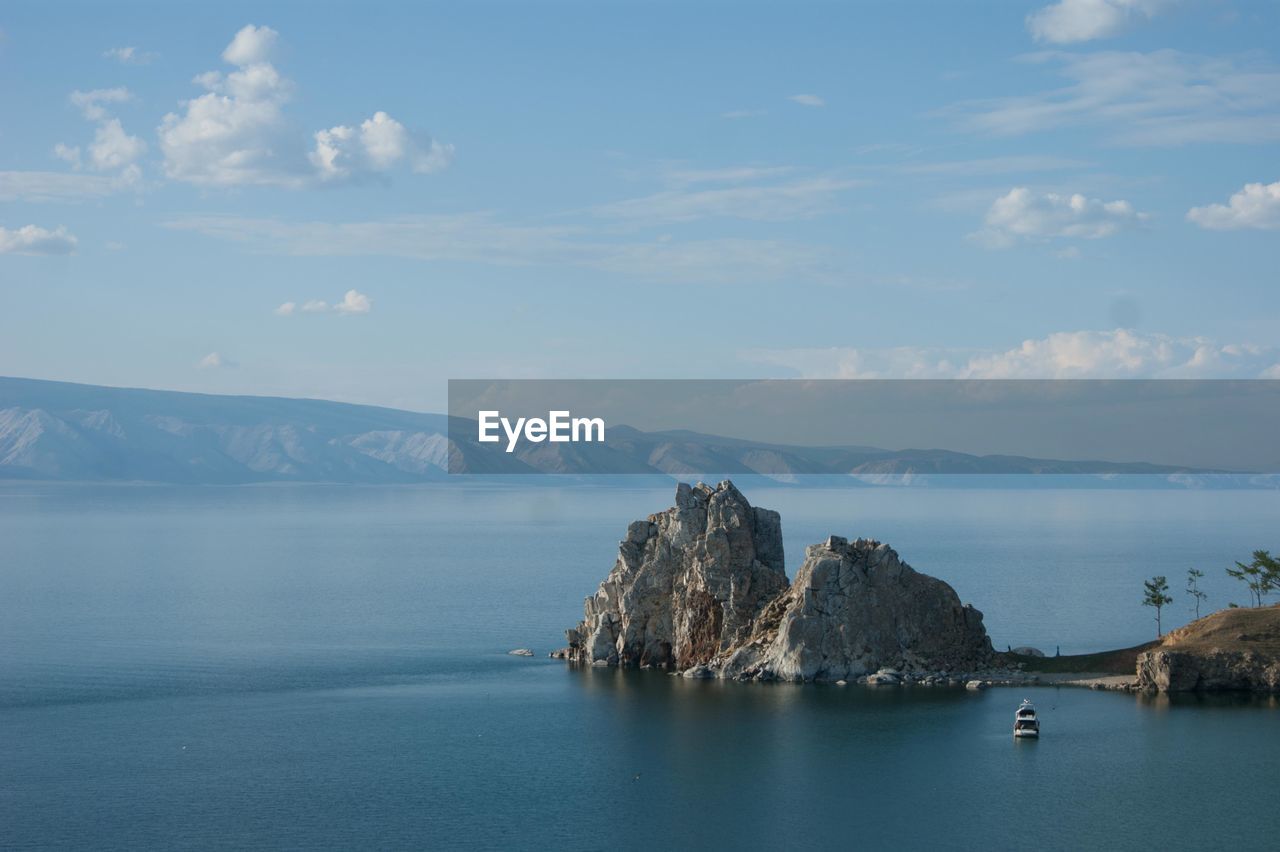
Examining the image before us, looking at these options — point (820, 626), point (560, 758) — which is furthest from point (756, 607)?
point (560, 758)

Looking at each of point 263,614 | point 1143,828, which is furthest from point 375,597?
point 1143,828

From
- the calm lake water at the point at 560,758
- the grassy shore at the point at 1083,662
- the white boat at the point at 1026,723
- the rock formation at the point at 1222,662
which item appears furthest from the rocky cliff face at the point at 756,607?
the white boat at the point at 1026,723

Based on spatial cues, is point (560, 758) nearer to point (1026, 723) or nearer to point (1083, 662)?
point (1026, 723)

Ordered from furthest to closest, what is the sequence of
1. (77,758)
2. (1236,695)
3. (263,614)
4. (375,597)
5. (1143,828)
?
(375,597) → (263,614) → (1236,695) → (77,758) → (1143,828)

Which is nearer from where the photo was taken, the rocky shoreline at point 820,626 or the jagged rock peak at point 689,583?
the rocky shoreline at point 820,626

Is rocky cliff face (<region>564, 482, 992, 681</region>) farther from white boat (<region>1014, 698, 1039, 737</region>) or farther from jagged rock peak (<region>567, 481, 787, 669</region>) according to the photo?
white boat (<region>1014, 698, 1039, 737</region>)

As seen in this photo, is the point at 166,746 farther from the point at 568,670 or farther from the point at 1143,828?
the point at 1143,828

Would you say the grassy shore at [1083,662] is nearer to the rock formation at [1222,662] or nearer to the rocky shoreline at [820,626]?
the rocky shoreline at [820,626]
